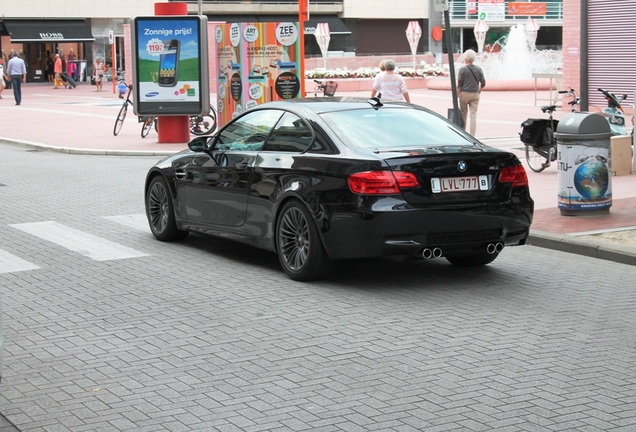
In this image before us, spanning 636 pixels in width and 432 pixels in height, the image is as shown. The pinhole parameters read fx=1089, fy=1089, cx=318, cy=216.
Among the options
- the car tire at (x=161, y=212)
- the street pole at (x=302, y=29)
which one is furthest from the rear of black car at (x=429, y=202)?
the street pole at (x=302, y=29)

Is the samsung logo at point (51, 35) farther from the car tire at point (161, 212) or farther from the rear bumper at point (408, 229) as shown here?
the rear bumper at point (408, 229)

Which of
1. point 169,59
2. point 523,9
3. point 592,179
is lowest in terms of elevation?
point 592,179

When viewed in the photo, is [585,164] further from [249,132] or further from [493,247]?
[249,132]

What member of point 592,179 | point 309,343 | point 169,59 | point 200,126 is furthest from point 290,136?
point 200,126

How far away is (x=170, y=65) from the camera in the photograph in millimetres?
22219

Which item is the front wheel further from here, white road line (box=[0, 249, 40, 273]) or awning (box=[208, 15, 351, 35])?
awning (box=[208, 15, 351, 35])

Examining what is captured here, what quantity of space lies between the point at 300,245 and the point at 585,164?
4.13m

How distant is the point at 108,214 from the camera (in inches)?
514

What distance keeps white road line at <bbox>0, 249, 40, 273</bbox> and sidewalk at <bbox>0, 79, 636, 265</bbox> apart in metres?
4.87

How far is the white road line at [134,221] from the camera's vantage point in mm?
12000

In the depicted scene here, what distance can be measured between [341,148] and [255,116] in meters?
1.56

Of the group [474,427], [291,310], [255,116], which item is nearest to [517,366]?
[474,427]

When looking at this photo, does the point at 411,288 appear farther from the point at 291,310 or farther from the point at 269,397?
the point at 269,397

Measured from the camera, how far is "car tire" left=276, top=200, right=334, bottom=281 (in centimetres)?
862
